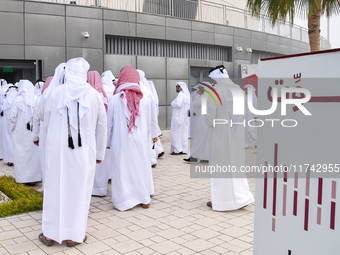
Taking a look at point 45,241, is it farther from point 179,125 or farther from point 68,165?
point 179,125

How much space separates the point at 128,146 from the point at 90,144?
1.21m

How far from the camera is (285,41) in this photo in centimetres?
2133

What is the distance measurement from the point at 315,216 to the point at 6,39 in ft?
41.1

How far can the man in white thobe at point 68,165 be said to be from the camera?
3975mm

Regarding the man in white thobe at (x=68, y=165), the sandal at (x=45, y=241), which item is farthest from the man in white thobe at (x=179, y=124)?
the sandal at (x=45, y=241)

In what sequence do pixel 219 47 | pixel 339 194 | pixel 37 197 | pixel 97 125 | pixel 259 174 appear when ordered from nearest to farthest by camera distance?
1. pixel 339 194
2. pixel 259 174
3. pixel 97 125
4. pixel 37 197
5. pixel 219 47

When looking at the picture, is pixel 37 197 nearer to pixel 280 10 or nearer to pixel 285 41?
pixel 280 10

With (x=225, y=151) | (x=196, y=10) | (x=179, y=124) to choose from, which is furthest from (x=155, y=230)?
(x=196, y=10)

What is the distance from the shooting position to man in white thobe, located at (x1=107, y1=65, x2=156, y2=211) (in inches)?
208

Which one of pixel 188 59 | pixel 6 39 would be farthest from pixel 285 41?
pixel 6 39

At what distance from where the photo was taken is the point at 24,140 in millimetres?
7230

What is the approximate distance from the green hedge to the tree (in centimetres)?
634

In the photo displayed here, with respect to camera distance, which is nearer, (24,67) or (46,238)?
(46,238)

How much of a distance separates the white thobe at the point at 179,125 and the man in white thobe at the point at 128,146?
194 inches
